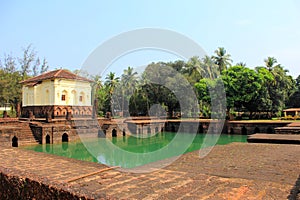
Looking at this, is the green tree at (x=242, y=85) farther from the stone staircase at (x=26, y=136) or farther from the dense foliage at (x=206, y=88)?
the stone staircase at (x=26, y=136)

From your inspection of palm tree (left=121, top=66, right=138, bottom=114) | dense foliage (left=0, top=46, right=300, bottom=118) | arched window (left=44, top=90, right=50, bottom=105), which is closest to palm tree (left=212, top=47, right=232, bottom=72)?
dense foliage (left=0, top=46, right=300, bottom=118)

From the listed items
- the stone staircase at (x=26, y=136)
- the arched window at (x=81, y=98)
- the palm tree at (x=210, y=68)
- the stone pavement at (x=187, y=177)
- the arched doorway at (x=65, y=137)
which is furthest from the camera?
the palm tree at (x=210, y=68)

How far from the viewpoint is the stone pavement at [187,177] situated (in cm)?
367

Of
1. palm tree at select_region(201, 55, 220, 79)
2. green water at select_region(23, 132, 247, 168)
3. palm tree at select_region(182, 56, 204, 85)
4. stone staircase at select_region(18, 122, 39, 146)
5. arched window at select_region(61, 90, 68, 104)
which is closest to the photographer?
Answer: green water at select_region(23, 132, 247, 168)

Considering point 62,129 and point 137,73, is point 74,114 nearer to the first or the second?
point 62,129

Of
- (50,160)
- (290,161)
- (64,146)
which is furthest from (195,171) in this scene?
(64,146)

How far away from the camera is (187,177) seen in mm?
4617

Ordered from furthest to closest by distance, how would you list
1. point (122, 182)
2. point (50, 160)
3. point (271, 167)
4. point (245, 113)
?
1. point (245, 113)
2. point (50, 160)
3. point (271, 167)
4. point (122, 182)

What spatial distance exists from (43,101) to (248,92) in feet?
67.1

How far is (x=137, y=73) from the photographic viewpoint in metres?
37.3

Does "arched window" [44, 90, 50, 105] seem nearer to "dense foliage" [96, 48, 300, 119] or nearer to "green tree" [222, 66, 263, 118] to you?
"dense foliage" [96, 48, 300, 119]

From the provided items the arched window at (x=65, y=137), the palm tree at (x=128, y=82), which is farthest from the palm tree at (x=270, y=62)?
the arched window at (x=65, y=137)

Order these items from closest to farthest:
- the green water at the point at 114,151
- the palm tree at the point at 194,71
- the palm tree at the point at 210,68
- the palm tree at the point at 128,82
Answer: the green water at the point at 114,151 → the palm tree at the point at 210,68 → the palm tree at the point at 194,71 → the palm tree at the point at 128,82

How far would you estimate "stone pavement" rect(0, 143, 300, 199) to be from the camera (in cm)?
367
